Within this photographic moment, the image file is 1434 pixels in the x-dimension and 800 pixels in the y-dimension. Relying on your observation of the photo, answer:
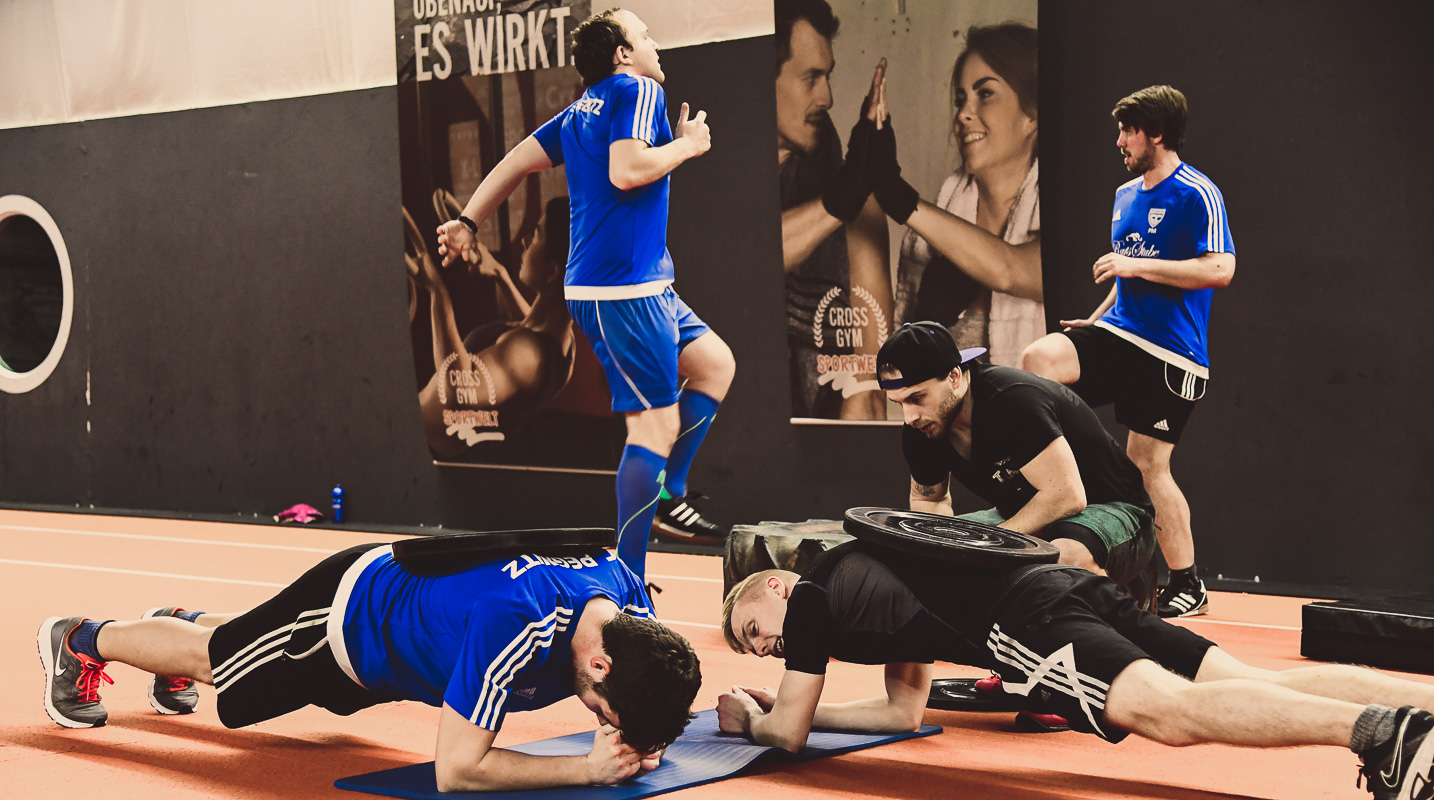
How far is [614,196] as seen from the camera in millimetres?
4840

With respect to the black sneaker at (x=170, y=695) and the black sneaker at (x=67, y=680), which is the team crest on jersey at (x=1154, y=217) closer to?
the black sneaker at (x=170, y=695)

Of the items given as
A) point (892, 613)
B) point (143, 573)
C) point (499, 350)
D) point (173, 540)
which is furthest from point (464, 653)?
point (173, 540)

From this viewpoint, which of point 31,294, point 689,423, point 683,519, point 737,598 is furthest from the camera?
point 31,294

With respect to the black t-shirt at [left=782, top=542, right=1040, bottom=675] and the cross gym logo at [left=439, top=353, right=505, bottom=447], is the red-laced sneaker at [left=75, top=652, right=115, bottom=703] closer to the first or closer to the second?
the black t-shirt at [left=782, top=542, right=1040, bottom=675]

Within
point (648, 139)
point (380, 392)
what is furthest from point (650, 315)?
point (380, 392)

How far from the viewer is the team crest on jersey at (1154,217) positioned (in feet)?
17.2

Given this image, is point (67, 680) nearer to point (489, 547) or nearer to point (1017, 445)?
point (489, 547)

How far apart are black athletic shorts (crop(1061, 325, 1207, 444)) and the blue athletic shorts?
1602 millimetres

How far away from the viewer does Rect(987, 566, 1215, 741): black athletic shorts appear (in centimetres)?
275

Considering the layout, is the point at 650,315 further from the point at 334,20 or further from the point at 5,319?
the point at 5,319

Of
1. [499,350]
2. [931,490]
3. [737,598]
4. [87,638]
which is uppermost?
[499,350]

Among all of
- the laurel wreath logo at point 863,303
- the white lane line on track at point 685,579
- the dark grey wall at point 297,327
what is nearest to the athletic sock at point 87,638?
the white lane line on track at point 685,579

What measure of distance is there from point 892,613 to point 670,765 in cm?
64

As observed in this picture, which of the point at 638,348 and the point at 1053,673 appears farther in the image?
the point at 638,348
